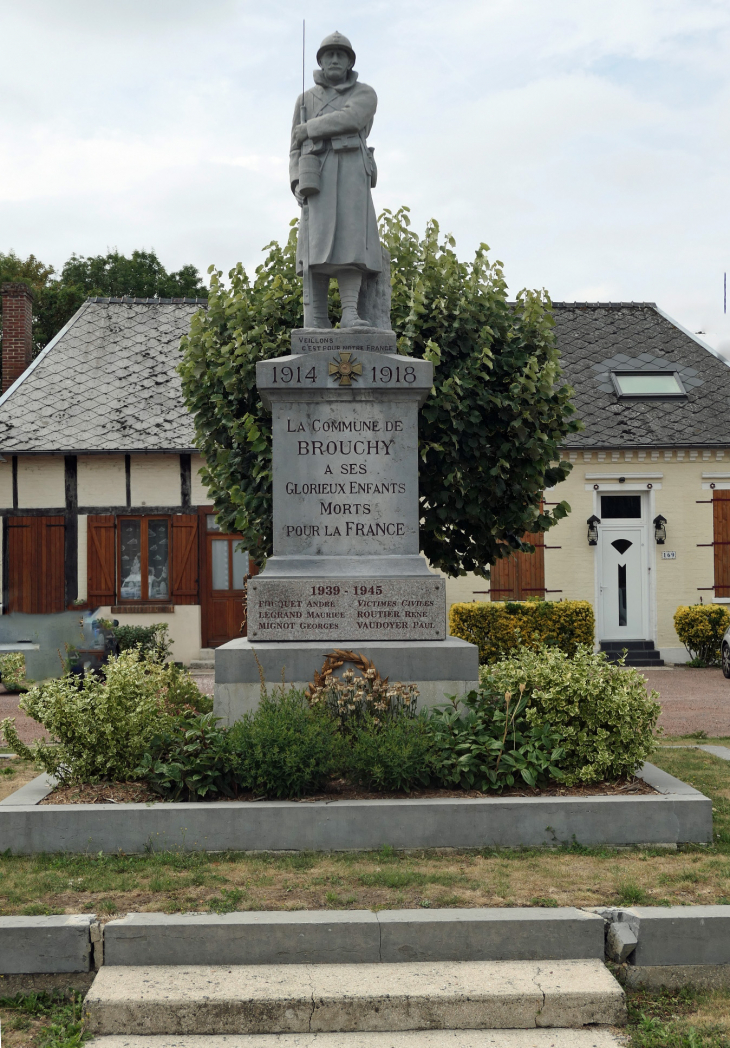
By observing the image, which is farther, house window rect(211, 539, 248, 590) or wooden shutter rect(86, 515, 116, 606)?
house window rect(211, 539, 248, 590)

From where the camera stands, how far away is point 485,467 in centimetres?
987

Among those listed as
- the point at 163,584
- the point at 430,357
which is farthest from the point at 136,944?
the point at 163,584

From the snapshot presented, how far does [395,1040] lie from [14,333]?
19.9 meters

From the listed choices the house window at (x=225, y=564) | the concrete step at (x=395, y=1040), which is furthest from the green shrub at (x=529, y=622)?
the concrete step at (x=395, y=1040)

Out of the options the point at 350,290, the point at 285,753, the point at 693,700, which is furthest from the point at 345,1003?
the point at 693,700

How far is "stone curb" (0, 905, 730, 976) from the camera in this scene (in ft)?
12.9

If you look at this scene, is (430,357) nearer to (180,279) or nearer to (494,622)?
(494,622)

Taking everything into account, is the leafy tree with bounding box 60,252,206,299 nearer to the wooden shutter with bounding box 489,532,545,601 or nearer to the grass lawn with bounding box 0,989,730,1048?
the wooden shutter with bounding box 489,532,545,601

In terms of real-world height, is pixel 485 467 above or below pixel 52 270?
below

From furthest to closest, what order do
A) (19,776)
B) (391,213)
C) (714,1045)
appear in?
(391,213)
(19,776)
(714,1045)

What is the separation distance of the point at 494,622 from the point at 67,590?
7.86 m

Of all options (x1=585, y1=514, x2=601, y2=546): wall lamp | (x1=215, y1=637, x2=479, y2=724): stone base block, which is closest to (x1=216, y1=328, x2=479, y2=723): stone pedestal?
(x1=215, y1=637, x2=479, y2=724): stone base block

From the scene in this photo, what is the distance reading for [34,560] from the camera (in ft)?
59.7

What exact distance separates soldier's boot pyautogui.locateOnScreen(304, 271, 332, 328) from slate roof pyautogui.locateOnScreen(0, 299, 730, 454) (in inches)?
422
